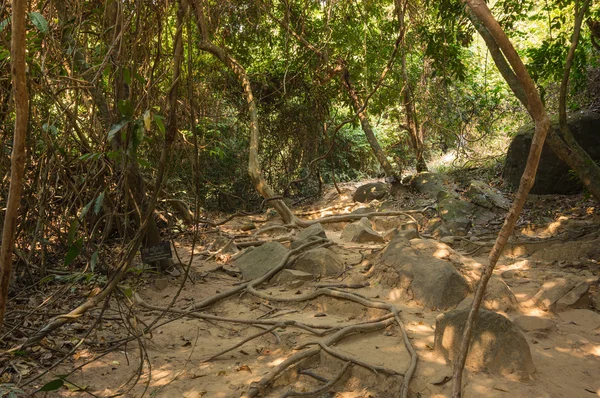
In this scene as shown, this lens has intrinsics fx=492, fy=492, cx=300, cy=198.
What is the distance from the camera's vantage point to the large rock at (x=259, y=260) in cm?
579

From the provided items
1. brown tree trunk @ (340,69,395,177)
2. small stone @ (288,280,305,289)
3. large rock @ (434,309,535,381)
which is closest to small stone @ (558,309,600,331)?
large rock @ (434,309,535,381)

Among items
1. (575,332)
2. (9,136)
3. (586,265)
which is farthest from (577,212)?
(9,136)

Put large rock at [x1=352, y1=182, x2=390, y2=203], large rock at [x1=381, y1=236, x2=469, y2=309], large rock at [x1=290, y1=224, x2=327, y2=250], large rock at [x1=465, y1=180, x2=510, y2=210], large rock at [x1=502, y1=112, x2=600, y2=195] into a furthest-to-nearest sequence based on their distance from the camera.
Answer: large rock at [x1=352, y1=182, x2=390, y2=203] < large rock at [x1=465, y1=180, x2=510, y2=210] < large rock at [x1=502, y1=112, x2=600, y2=195] < large rock at [x1=290, y1=224, x2=327, y2=250] < large rock at [x1=381, y1=236, x2=469, y2=309]

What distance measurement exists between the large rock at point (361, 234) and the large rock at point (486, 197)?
6.49 ft

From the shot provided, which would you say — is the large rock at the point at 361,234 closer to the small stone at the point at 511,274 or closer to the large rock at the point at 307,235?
the large rock at the point at 307,235

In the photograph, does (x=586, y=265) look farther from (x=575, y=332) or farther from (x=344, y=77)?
(x=344, y=77)

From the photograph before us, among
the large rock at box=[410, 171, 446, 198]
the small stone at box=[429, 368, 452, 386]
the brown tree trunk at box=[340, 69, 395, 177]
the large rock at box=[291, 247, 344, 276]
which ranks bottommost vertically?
the small stone at box=[429, 368, 452, 386]

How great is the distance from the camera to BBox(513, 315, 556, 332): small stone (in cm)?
358

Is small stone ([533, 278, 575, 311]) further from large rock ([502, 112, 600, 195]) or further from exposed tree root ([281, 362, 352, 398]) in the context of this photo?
large rock ([502, 112, 600, 195])

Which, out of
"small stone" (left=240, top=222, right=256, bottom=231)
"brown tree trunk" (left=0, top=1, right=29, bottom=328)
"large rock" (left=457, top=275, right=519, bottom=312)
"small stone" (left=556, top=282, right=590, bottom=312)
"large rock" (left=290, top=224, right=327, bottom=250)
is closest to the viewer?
"brown tree trunk" (left=0, top=1, right=29, bottom=328)

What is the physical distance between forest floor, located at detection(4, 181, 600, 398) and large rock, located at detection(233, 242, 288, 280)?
0.62ft

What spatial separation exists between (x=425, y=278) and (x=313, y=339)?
4.29ft

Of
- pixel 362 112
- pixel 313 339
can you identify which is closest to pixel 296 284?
pixel 313 339

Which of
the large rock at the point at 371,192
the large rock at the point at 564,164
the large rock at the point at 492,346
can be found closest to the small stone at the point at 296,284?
the large rock at the point at 492,346
